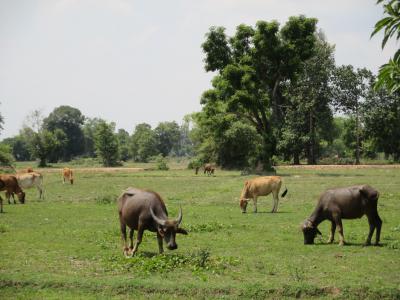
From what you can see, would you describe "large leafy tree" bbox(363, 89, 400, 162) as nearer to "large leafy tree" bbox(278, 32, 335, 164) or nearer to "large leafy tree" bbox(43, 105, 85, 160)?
"large leafy tree" bbox(278, 32, 335, 164)

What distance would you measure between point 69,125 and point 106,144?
153ft

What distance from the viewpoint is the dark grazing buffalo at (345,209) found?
14203mm

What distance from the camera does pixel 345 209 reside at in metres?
14.6

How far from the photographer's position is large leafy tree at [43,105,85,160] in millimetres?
128775

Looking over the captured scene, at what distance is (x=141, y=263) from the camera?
11.7 metres

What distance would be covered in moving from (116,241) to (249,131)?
43199mm

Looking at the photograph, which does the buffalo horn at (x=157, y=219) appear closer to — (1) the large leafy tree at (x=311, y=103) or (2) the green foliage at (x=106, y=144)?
(1) the large leafy tree at (x=311, y=103)

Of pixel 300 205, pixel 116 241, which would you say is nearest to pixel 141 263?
pixel 116 241

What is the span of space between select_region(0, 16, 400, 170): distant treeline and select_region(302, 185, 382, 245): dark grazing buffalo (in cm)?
3164

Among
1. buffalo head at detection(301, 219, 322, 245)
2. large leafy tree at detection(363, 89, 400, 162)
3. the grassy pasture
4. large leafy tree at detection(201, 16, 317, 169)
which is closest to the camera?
the grassy pasture

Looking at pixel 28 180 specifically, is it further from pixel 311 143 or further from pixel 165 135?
pixel 165 135

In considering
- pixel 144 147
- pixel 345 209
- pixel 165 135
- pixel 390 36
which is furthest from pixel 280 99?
pixel 165 135

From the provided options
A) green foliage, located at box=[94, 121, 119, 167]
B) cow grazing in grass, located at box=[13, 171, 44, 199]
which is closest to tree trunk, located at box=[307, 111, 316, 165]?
green foliage, located at box=[94, 121, 119, 167]

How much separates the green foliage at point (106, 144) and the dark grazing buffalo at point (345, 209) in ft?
248
